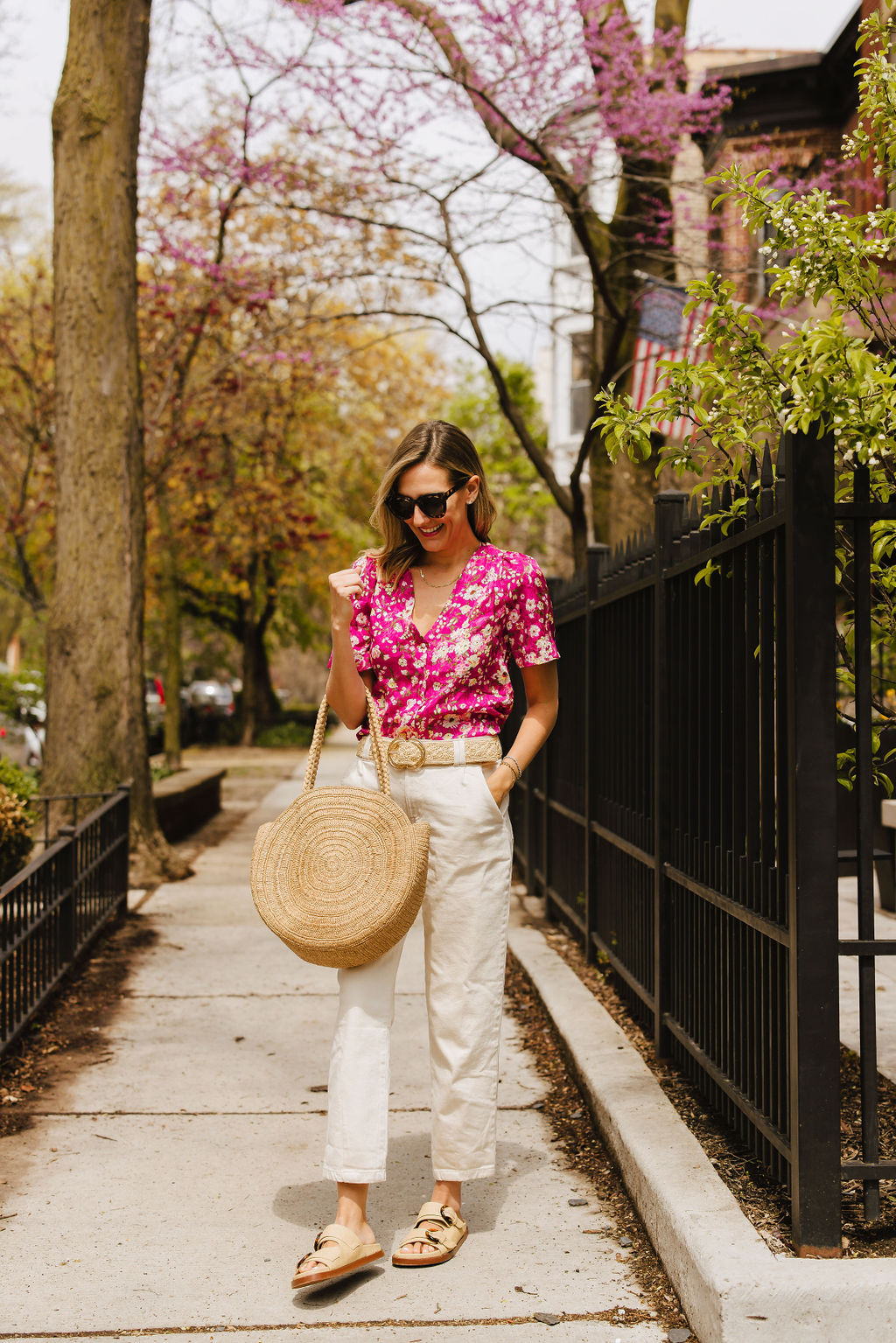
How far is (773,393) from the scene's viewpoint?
308 centimetres

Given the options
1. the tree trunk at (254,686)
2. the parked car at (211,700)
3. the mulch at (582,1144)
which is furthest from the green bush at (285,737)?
the mulch at (582,1144)

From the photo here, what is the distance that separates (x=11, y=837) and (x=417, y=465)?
14.0ft

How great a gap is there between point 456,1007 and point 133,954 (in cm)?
418

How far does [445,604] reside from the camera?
3.38 m

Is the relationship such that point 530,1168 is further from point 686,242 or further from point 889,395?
point 686,242

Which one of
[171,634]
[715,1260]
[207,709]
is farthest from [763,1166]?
[207,709]

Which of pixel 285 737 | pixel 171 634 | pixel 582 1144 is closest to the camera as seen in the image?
Result: pixel 582 1144

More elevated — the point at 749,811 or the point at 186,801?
the point at 749,811

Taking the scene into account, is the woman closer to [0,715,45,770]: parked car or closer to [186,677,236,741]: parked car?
[0,715,45,770]: parked car

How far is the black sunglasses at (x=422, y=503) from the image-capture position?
3.30 meters

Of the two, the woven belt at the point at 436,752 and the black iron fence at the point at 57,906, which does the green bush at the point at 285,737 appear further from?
the woven belt at the point at 436,752

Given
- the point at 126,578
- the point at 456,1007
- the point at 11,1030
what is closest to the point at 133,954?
the point at 11,1030

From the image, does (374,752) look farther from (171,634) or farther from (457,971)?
(171,634)

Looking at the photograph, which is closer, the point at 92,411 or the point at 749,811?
the point at 749,811
